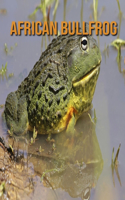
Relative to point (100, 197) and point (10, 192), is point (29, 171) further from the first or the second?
point (100, 197)

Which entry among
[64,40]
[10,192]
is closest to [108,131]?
A: [64,40]

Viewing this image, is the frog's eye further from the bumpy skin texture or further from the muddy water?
the muddy water

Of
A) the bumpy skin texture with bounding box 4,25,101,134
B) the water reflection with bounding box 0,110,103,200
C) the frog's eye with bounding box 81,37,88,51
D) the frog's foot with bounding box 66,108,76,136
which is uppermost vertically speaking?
the frog's eye with bounding box 81,37,88,51

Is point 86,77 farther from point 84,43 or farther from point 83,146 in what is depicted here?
point 83,146

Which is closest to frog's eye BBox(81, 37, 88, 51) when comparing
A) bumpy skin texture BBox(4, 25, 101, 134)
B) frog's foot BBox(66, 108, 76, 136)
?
bumpy skin texture BBox(4, 25, 101, 134)

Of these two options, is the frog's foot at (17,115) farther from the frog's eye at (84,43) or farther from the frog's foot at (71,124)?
the frog's eye at (84,43)

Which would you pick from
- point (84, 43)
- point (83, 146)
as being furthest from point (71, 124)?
point (84, 43)
